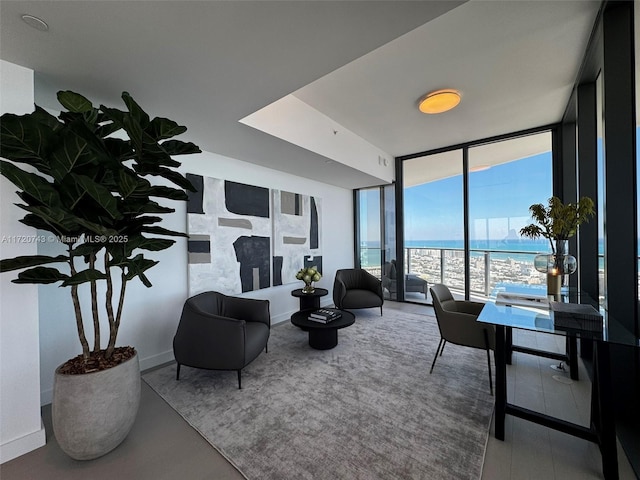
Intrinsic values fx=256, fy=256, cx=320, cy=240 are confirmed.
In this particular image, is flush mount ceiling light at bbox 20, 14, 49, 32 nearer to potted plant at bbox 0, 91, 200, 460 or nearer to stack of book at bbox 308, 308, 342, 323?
potted plant at bbox 0, 91, 200, 460

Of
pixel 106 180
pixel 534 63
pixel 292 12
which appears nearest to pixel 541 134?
pixel 534 63

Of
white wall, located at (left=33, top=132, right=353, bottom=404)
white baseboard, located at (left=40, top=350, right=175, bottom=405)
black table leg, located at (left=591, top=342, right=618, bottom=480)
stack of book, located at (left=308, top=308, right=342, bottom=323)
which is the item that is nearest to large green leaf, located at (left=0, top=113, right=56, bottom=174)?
white wall, located at (left=33, top=132, right=353, bottom=404)

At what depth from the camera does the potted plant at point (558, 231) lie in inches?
90.1

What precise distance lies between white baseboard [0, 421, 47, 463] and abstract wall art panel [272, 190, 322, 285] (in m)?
2.79

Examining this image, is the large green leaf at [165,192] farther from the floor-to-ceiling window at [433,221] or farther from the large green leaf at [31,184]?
the floor-to-ceiling window at [433,221]

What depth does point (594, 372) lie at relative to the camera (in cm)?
175

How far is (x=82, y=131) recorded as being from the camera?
1.48 meters

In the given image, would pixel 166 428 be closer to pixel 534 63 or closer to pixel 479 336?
pixel 479 336

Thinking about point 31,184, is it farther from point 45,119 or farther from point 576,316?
point 576,316

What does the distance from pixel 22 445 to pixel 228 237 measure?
244 centimetres

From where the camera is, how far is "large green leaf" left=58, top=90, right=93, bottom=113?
1535mm

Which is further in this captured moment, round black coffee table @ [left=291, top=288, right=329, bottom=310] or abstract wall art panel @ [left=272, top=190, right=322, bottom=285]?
abstract wall art panel @ [left=272, top=190, right=322, bottom=285]

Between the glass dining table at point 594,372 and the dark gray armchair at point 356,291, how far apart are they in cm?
229

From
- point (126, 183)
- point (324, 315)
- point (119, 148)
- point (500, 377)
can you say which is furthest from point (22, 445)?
point (500, 377)
